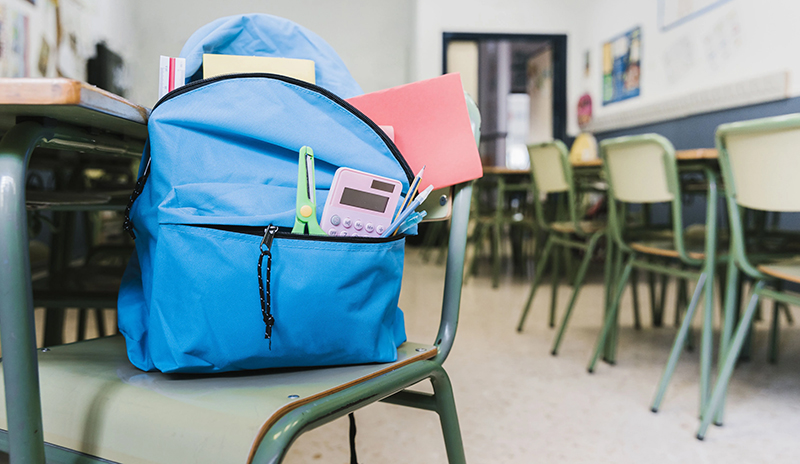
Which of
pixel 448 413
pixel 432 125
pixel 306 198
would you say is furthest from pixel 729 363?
pixel 306 198

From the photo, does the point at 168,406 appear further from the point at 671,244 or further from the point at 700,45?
the point at 700,45

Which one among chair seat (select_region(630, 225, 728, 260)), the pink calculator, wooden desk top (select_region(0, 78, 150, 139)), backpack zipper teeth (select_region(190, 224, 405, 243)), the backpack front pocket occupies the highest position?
wooden desk top (select_region(0, 78, 150, 139))

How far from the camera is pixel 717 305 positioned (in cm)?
271

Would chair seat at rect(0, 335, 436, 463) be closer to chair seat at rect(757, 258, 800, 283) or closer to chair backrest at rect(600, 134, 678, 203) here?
chair seat at rect(757, 258, 800, 283)

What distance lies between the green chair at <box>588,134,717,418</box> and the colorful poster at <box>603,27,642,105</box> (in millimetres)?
3234

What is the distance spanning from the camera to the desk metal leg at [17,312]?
41cm

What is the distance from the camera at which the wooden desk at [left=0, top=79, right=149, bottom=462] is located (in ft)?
1.31

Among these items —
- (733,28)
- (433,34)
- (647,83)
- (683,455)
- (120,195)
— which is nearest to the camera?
(120,195)

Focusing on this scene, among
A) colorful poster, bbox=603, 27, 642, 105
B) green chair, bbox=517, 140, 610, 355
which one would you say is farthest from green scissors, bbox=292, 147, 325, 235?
colorful poster, bbox=603, 27, 642, 105

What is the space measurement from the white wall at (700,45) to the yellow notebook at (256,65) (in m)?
3.26

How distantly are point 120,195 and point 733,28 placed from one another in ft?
12.1

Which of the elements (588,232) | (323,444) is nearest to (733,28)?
(588,232)

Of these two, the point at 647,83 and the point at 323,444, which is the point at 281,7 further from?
the point at 647,83

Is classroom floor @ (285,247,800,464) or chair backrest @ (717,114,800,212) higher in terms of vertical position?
chair backrest @ (717,114,800,212)
